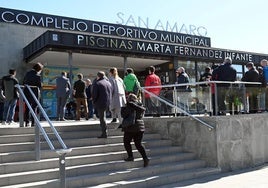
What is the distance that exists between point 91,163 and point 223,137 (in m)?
3.76

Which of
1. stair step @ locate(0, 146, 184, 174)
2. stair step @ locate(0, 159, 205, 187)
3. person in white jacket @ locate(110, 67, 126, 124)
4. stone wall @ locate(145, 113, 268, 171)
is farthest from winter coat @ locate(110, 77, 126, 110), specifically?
stair step @ locate(0, 159, 205, 187)

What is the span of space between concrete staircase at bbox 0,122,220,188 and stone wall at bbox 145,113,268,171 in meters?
0.32

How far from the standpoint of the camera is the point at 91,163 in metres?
8.05

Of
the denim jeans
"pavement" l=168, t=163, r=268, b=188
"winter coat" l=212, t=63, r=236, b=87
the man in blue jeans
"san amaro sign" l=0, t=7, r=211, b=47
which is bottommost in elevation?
"pavement" l=168, t=163, r=268, b=188

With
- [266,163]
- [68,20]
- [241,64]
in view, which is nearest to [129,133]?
[266,163]

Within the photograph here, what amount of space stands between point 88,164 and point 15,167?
1.62 metres

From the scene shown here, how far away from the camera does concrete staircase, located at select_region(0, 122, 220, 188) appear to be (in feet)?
22.8

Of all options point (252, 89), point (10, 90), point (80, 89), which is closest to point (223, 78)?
point (252, 89)

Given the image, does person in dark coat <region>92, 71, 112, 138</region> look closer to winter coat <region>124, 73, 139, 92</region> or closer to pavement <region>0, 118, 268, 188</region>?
winter coat <region>124, 73, 139, 92</region>

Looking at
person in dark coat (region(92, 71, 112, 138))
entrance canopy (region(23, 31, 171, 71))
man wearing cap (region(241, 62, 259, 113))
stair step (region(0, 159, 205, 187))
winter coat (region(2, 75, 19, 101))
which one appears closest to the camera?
stair step (region(0, 159, 205, 187))

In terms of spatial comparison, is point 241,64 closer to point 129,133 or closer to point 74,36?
point 74,36

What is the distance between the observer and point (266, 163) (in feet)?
36.3

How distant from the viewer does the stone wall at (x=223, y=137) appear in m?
9.60

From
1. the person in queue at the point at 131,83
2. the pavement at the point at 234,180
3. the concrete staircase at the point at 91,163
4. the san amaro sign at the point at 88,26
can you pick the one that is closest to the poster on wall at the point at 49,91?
the san amaro sign at the point at 88,26
